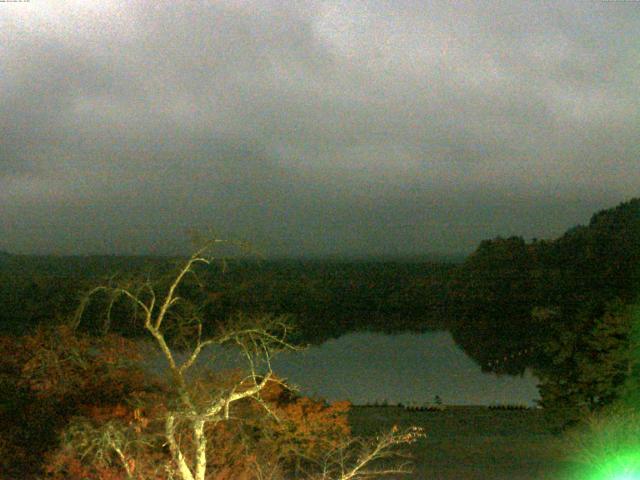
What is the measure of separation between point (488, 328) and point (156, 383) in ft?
162

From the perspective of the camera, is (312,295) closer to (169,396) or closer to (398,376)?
(398,376)

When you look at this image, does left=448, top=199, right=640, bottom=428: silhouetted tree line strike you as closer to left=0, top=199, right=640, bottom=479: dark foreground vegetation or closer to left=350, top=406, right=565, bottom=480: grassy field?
left=0, top=199, right=640, bottom=479: dark foreground vegetation

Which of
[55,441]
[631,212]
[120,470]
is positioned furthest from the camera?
[631,212]

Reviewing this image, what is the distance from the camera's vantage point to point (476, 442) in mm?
14930

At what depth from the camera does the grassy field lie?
12.4m

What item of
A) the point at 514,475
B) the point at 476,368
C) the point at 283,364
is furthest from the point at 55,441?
the point at 476,368

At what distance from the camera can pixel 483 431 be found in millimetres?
16438

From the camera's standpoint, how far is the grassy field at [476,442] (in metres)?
12.4

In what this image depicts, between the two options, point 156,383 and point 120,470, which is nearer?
point 120,470

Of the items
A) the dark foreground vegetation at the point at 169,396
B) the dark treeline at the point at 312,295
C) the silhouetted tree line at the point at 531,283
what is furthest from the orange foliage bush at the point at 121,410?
the dark treeline at the point at 312,295

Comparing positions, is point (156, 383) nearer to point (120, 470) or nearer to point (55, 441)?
point (55, 441)

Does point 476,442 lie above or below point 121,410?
below

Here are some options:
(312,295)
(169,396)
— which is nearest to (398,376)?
(169,396)

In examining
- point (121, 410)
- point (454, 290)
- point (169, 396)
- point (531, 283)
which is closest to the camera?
point (121, 410)
